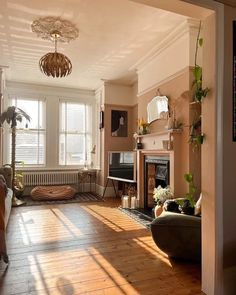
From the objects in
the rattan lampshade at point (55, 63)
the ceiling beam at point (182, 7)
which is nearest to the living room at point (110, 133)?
the ceiling beam at point (182, 7)

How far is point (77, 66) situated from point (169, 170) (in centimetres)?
295

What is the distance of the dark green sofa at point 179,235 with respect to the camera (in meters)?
2.53

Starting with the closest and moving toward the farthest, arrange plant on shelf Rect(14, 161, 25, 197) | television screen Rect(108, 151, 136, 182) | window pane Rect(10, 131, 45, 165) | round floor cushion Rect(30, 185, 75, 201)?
1. television screen Rect(108, 151, 136, 182)
2. plant on shelf Rect(14, 161, 25, 197)
3. round floor cushion Rect(30, 185, 75, 201)
4. window pane Rect(10, 131, 45, 165)

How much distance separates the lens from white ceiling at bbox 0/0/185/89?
317cm

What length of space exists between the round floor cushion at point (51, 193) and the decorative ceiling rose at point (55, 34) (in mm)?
3216

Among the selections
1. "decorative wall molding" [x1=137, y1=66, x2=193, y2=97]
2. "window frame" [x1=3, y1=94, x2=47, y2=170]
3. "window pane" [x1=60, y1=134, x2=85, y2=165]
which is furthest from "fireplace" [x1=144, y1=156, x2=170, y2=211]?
"window frame" [x1=3, y1=94, x2=47, y2=170]

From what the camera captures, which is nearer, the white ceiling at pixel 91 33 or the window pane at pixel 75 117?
the white ceiling at pixel 91 33

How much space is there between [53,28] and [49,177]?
13.4 ft

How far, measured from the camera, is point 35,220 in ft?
14.0

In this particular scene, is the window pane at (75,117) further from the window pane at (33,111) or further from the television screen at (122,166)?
the television screen at (122,166)

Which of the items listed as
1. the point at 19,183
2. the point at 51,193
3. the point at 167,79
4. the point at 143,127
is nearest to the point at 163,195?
the point at 143,127

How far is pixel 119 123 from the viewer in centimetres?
656

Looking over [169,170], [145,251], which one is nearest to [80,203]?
[169,170]

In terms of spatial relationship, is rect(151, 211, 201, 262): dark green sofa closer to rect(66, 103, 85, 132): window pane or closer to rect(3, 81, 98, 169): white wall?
rect(3, 81, 98, 169): white wall
